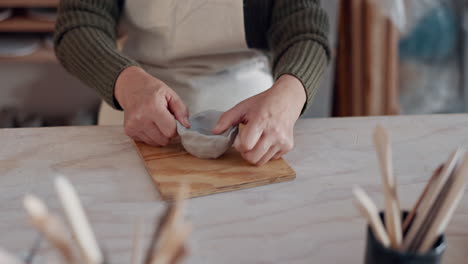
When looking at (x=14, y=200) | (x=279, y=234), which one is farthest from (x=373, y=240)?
(x=14, y=200)

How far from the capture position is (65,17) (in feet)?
3.12

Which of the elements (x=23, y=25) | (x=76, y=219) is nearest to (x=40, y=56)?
(x=23, y=25)

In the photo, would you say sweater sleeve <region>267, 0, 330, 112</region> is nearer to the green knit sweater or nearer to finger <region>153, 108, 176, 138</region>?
the green knit sweater

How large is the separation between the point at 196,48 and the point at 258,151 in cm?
39

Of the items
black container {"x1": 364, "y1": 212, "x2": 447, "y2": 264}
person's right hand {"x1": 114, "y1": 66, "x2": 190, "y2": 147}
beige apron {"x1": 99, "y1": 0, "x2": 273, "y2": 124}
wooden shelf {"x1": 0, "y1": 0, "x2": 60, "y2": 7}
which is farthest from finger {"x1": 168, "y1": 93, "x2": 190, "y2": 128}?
wooden shelf {"x1": 0, "y1": 0, "x2": 60, "y2": 7}

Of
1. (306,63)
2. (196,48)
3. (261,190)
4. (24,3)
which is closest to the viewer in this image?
(261,190)

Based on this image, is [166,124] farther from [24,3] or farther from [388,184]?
[24,3]

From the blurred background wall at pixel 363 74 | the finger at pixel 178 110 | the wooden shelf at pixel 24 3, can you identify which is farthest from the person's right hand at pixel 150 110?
the blurred background wall at pixel 363 74

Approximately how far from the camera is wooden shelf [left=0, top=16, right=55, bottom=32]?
4.99 ft

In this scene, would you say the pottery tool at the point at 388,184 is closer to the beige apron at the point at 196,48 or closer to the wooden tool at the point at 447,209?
the wooden tool at the point at 447,209

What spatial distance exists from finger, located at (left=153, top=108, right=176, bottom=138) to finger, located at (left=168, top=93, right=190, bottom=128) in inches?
0.6

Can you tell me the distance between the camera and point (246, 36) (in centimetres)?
104

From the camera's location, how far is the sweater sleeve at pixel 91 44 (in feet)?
2.80

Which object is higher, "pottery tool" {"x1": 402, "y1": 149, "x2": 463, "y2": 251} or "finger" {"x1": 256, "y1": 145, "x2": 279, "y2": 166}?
"pottery tool" {"x1": 402, "y1": 149, "x2": 463, "y2": 251}
